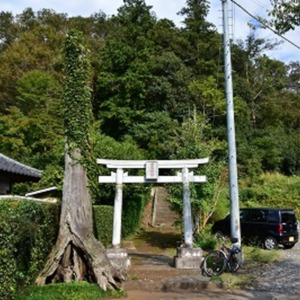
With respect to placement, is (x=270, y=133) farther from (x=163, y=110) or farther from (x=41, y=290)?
(x=41, y=290)

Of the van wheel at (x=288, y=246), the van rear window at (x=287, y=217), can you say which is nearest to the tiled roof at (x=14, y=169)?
the van rear window at (x=287, y=217)

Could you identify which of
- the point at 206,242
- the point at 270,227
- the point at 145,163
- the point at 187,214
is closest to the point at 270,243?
the point at 270,227

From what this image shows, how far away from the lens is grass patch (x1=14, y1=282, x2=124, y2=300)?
8547 millimetres

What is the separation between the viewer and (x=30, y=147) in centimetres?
3052

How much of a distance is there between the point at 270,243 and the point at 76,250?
9.91 meters

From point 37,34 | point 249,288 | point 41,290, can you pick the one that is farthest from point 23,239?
point 37,34

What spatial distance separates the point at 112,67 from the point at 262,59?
1442 cm

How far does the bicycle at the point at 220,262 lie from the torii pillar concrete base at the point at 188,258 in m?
0.51

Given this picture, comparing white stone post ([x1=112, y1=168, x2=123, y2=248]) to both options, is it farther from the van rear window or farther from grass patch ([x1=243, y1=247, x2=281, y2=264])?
the van rear window

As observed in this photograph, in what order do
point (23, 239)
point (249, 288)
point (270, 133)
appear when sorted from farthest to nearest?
point (270, 133) < point (249, 288) < point (23, 239)

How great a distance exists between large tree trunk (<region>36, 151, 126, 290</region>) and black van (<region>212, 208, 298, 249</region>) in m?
8.60

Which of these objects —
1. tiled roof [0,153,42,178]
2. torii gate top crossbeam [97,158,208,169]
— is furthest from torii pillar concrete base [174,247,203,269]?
tiled roof [0,153,42,178]

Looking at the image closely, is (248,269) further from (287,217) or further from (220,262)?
(287,217)

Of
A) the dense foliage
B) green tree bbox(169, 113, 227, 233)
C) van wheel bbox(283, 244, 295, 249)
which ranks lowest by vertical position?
van wheel bbox(283, 244, 295, 249)
